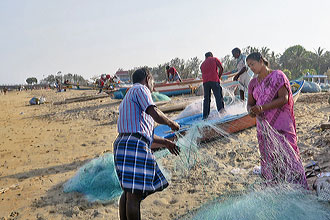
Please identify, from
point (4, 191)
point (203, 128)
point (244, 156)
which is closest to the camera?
point (203, 128)

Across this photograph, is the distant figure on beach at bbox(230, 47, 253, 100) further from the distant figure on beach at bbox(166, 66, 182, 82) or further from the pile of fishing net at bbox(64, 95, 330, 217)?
the distant figure on beach at bbox(166, 66, 182, 82)

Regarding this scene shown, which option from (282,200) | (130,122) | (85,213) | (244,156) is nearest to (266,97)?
(282,200)

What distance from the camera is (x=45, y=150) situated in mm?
5984

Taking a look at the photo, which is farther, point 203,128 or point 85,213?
point 203,128

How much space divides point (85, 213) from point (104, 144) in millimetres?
3196

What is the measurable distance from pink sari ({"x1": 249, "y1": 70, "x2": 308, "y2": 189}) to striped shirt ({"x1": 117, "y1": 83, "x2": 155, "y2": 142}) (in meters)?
1.25

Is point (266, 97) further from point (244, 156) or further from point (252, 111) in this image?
point (244, 156)

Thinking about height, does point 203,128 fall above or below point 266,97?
below

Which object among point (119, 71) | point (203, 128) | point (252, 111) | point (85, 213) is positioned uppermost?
point (119, 71)

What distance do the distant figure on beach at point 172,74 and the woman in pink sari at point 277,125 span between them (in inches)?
451

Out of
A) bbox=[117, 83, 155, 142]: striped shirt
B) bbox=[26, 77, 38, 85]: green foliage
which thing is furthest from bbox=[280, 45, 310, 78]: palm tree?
bbox=[26, 77, 38, 85]: green foliage

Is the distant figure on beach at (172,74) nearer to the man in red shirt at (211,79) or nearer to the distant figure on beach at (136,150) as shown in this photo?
the man in red shirt at (211,79)

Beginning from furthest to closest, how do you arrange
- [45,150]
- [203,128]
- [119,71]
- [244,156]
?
[119,71] < [45,150] < [244,156] < [203,128]

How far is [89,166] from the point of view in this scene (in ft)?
11.6
